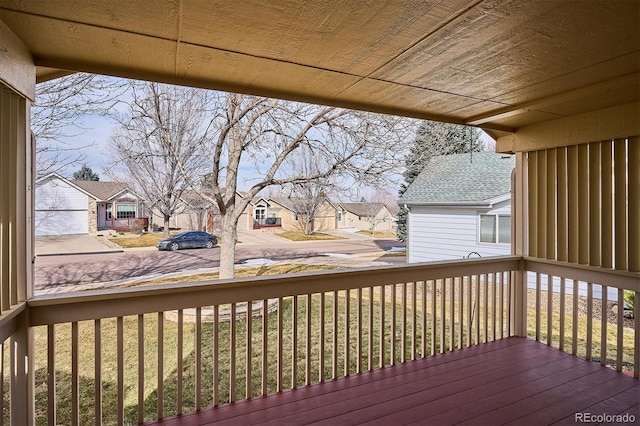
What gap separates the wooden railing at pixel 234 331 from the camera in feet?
6.93

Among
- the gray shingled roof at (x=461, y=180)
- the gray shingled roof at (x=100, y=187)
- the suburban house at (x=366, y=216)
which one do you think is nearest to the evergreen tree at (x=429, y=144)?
the gray shingled roof at (x=461, y=180)

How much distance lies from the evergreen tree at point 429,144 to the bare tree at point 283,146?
97 centimetres

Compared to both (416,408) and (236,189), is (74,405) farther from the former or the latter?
(236,189)

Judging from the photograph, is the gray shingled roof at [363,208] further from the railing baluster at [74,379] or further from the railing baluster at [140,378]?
the railing baluster at [74,379]

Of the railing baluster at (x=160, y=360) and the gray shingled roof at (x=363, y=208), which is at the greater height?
the gray shingled roof at (x=363, y=208)

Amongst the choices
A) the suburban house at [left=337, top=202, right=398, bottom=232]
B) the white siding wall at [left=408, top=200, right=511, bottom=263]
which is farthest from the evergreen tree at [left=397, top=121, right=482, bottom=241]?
the suburban house at [left=337, top=202, right=398, bottom=232]

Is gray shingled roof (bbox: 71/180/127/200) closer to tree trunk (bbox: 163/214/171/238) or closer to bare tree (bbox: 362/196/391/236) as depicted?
tree trunk (bbox: 163/214/171/238)

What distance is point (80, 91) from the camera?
491cm

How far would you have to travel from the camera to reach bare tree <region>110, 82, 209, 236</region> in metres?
5.46

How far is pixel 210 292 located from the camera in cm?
242

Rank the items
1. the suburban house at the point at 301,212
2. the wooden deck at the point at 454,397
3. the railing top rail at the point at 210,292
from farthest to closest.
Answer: the suburban house at the point at 301,212, the wooden deck at the point at 454,397, the railing top rail at the point at 210,292

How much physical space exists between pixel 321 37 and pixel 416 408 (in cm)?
245

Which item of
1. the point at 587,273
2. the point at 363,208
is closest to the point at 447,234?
the point at 363,208

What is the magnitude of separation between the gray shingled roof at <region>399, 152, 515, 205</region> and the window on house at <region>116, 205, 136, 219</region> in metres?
5.23
